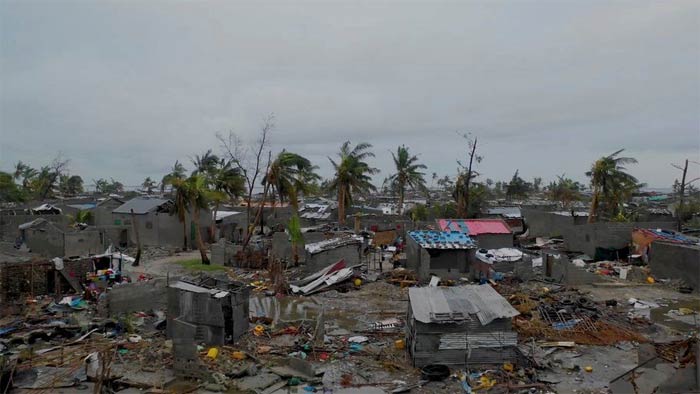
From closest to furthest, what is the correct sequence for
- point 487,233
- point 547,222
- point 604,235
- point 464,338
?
point 464,338 < point 487,233 < point 604,235 < point 547,222

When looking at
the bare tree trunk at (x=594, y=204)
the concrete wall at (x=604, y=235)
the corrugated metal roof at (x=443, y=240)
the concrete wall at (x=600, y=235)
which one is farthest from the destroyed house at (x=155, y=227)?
the bare tree trunk at (x=594, y=204)

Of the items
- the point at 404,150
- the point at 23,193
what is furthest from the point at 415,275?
the point at 23,193

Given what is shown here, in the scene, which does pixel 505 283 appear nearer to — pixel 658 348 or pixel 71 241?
pixel 658 348

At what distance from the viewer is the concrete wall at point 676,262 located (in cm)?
1889

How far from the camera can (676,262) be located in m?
19.9

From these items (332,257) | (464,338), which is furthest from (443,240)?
(464,338)

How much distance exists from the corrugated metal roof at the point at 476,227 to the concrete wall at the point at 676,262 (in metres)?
6.44

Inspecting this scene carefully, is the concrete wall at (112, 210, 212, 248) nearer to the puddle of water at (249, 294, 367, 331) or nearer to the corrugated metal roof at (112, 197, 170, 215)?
the corrugated metal roof at (112, 197, 170, 215)

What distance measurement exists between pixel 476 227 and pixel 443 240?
4336 millimetres

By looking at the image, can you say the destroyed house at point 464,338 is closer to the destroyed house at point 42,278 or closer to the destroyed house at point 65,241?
the destroyed house at point 42,278

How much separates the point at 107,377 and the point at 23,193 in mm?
47619

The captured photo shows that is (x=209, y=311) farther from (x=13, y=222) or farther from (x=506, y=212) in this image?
(x=506, y=212)

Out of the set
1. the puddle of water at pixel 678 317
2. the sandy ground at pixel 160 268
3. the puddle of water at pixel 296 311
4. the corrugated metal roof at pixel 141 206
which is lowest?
the puddle of water at pixel 296 311

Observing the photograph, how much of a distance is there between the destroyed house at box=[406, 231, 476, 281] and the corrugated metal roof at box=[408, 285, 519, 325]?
7564 mm
